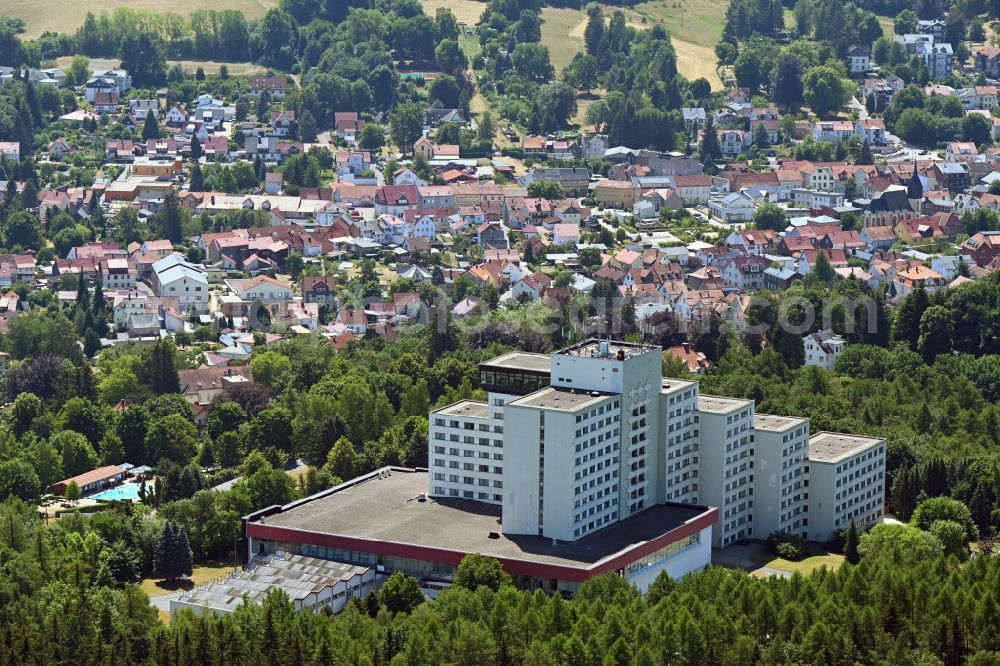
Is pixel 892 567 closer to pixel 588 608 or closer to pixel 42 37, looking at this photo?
pixel 588 608

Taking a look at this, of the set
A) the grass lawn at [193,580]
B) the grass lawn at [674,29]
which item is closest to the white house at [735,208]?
the grass lawn at [674,29]

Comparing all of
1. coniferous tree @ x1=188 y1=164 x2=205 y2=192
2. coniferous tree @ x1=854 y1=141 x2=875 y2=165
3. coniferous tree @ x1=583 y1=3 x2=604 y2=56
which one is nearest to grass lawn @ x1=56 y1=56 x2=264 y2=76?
coniferous tree @ x1=583 y1=3 x2=604 y2=56

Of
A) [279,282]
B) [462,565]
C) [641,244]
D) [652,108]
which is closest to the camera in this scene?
[462,565]

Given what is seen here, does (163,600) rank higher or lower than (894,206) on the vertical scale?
higher

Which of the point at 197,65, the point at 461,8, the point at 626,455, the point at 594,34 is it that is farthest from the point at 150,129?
the point at 626,455

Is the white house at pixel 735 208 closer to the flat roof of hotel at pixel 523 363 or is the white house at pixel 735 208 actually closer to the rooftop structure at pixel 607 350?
the flat roof of hotel at pixel 523 363

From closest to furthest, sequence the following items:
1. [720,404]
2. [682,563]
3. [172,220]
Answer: [682,563] < [720,404] < [172,220]

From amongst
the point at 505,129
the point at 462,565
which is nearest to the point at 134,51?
the point at 505,129

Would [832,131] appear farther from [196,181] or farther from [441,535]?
[441,535]

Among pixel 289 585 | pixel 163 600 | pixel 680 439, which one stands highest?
pixel 680 439
